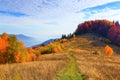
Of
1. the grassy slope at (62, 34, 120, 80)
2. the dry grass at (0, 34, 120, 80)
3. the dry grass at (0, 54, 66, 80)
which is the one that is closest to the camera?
the dry grass at (0, 54, 66, 80)

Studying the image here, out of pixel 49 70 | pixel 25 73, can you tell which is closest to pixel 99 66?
pixel 49 70

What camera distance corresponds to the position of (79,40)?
7579 inches

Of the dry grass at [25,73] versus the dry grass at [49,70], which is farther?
the dry grass at [49,70]

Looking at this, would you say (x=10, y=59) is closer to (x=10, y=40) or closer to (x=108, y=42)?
(x=10, y=40)

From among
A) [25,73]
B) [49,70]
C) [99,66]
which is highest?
[25,73]

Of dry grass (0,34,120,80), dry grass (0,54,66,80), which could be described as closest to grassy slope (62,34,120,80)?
dry grass (0,34,120,80)

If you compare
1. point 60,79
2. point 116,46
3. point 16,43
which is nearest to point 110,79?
point 60,79

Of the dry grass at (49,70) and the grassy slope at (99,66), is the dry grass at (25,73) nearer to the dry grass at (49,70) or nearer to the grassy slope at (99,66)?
the dry grass at (49,70)

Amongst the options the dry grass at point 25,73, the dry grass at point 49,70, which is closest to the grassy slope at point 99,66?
the dry grass at point 49,70

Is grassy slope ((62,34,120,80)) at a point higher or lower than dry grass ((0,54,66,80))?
lower

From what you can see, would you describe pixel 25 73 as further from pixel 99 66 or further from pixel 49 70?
pixel 99 66

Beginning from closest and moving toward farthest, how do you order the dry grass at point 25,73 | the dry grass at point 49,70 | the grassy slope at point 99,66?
the dry grass at point 25,73, the dry grass at point 49,70, the grassy slope at point 99,66

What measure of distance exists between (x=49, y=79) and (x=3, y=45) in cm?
4786

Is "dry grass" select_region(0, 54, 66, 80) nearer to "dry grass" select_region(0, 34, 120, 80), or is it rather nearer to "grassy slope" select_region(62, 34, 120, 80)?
"dry grass" select_region(0, 34, 120, 80)
